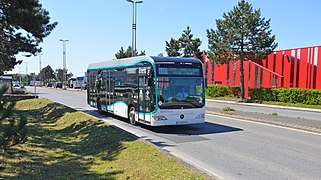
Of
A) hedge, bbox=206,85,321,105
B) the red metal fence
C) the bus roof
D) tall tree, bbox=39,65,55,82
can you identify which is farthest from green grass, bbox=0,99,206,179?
tall tree, bbox=39,65,55,82

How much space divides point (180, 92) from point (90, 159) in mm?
4305

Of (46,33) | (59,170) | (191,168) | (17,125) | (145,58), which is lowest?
(59,170)

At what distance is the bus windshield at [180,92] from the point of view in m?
11.0

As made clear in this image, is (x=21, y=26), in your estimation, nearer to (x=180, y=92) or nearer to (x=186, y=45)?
(x=180, y=92)

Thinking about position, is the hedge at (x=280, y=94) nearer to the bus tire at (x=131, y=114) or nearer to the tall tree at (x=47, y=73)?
the bus tire at (x=131, y=114)

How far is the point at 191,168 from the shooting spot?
6.11m

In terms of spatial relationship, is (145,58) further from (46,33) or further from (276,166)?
(46,33)

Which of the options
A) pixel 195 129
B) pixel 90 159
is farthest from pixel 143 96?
pixel 90 159

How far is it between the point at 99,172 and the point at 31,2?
11.3 metres

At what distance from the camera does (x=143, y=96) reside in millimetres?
11852

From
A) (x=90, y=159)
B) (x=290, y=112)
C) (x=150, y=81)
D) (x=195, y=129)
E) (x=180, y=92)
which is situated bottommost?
(x=90, y=159)

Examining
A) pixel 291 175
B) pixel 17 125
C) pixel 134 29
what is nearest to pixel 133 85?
pixel 17 125

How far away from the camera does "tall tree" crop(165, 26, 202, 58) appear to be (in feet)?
154

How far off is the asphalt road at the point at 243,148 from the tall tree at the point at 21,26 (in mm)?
7653
